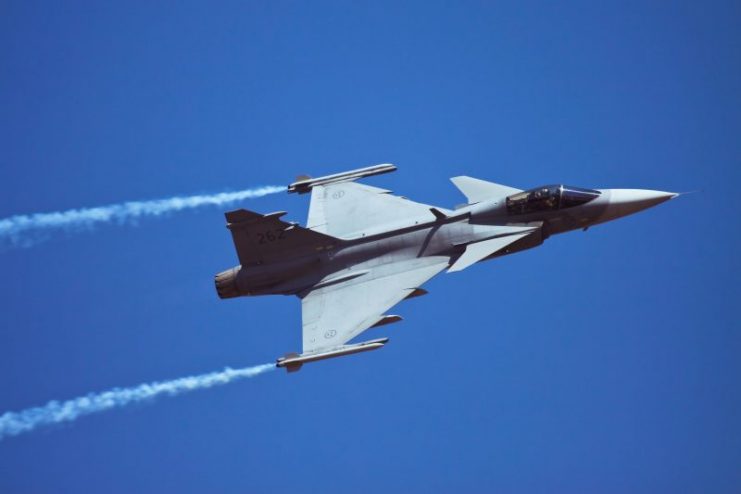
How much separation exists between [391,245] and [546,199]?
4.19 meters

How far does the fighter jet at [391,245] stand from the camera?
34062 millimetres

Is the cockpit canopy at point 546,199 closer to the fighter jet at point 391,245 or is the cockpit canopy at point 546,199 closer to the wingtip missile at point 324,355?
the fighter jet at point 391,245

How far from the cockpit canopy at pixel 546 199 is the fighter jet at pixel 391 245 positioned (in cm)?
3

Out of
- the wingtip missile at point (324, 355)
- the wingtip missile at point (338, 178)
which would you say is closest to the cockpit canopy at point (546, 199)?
the wingtip missile at point (338, 178)

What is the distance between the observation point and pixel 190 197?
38219 millimetres

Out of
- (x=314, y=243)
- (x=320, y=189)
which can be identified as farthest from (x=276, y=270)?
(x=320, y=189)

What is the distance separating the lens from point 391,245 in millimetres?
34531

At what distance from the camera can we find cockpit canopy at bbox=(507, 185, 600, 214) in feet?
113

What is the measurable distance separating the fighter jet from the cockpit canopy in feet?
0.08

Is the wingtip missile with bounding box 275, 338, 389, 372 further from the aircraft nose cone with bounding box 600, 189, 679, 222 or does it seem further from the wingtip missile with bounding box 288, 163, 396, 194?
the aircraft nose cone with bounding box 600, 189, 679, 222

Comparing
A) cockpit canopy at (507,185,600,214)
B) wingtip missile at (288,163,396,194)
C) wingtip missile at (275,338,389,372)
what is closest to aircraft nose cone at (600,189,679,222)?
cockpit canopy at (507,185,600,214)

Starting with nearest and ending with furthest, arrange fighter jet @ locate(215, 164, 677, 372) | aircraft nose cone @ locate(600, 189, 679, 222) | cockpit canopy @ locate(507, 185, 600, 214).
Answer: fighter jet @ locate(215, 164, 677, 372) → cockpit canopy @ locate(507, 185, 600, 214) → aircraft nose cone @ locate(600, 189, 679, 222)

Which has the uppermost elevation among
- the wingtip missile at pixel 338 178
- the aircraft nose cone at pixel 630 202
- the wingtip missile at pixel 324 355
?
the wingtip missile at pixel 338 178

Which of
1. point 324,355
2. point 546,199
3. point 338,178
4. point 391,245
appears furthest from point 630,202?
point 324,355
